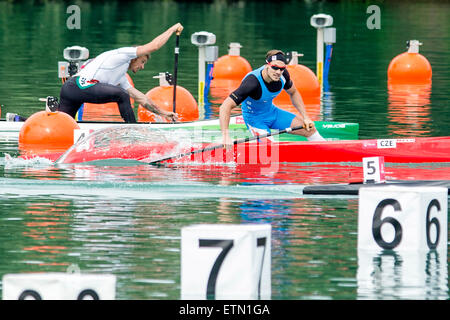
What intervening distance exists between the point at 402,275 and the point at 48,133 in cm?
797

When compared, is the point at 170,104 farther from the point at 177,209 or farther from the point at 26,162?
the point at 177,209

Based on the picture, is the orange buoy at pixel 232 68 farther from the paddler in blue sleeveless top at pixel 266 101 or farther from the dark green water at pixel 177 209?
the paddler in blue sleeveless top at pixel 266 101

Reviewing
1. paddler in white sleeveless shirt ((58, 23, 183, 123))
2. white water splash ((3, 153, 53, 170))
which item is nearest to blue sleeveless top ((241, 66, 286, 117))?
paddler in white sleeveless shirt ((58, 23, 183, 123))

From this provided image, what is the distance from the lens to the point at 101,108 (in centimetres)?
2127

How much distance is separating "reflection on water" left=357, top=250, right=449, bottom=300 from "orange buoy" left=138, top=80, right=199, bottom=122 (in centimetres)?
938

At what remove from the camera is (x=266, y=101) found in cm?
1479

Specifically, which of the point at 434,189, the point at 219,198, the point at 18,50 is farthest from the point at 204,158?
the point at 18,50

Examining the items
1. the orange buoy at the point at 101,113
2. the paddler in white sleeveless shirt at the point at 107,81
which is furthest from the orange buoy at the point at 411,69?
the paddler in white sleeveless shirt at the point at 107,81

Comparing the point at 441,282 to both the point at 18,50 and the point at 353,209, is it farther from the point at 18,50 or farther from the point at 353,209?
the point at 18,50

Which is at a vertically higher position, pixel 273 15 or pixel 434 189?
pixel 273 15

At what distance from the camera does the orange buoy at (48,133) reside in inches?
631

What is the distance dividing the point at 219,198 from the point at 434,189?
137 inches

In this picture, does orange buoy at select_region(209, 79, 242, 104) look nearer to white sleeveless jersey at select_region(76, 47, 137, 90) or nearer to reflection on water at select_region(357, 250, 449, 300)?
white sleeveless jersey at select_region(76, 47, 137, 90)

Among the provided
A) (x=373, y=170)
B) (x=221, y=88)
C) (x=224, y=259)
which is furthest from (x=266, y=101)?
(x=221, y=88)
